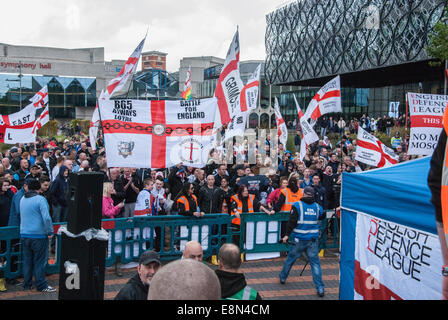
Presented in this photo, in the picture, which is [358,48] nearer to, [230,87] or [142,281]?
[230,87]

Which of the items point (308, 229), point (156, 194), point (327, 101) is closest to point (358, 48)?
point (327, 101)

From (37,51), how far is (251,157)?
202 ft

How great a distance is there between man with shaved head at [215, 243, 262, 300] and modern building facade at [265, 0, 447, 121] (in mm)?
36683

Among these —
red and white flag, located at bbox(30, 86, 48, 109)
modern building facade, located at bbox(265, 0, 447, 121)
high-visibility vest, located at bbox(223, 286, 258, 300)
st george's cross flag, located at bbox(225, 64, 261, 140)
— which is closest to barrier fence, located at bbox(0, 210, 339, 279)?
st george's cross flag, located at bbox(225, 64, 261, 140)

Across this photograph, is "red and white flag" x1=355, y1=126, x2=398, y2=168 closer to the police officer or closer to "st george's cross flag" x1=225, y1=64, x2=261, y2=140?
"st george's cross flag" x1=225, y1=64, x2=261, y2=140

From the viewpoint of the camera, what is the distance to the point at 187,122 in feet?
27.5

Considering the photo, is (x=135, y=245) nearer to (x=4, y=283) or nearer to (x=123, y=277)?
(x=123, y=277)

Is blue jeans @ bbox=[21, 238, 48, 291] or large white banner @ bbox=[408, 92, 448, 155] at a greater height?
large white banner @ bbox=[408, 92, 448, 155]

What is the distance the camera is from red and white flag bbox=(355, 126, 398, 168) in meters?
10.4

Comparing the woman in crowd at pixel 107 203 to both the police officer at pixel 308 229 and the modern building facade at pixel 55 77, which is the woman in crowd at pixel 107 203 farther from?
the modern building facade at pixel 55 77

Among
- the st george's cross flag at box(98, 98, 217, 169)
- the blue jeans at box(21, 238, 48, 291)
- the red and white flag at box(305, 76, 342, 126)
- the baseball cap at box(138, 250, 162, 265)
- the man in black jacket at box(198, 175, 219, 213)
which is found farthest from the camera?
the red and white flag at box(305, 76, 342, 126)

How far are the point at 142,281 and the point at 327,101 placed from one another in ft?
33.0

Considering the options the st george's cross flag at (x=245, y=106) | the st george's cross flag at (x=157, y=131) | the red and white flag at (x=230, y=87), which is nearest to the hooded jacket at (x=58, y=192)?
the st george's cross flag at (x=157, y=131)
